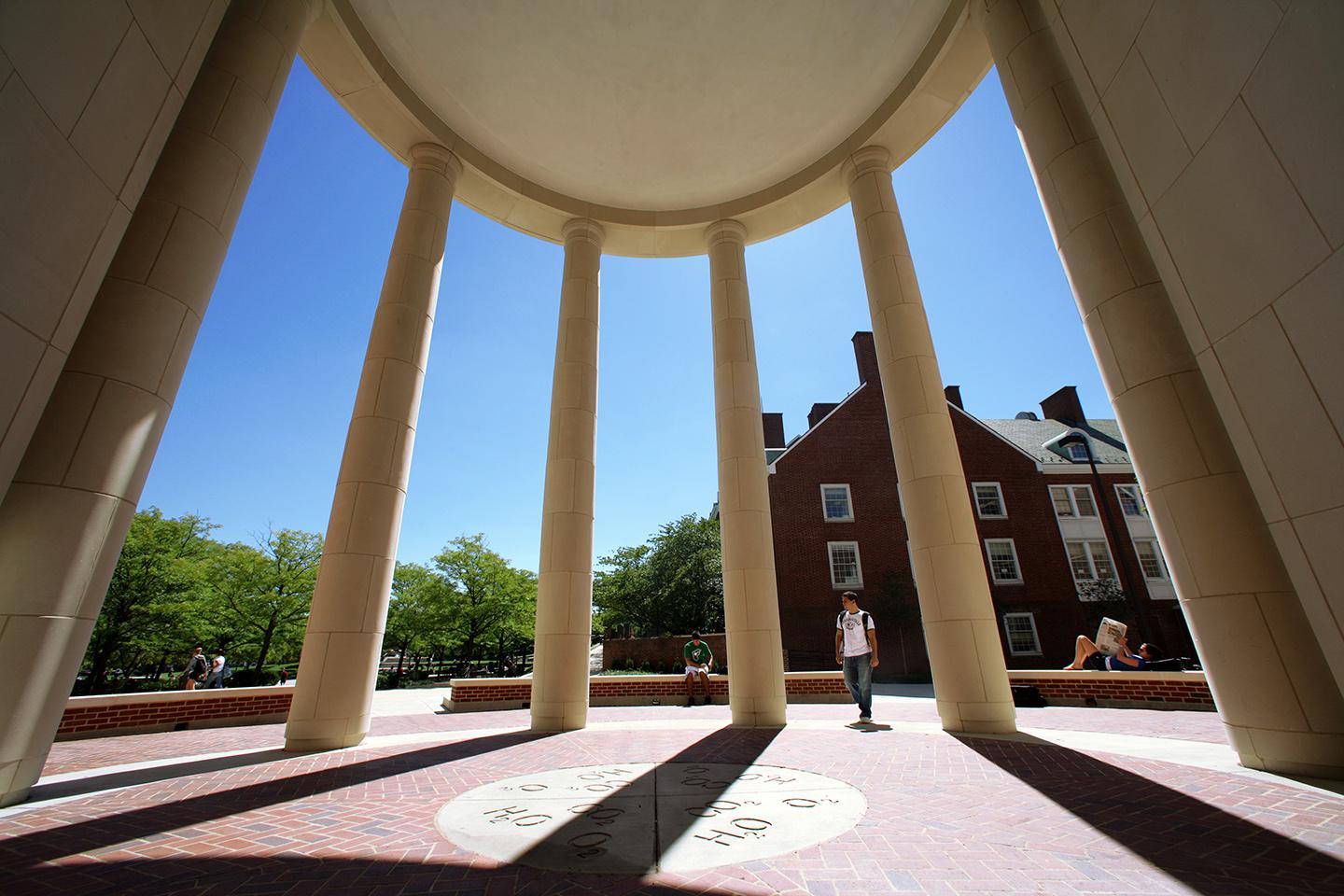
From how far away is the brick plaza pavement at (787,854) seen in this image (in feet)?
10.00

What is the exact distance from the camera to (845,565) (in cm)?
2948

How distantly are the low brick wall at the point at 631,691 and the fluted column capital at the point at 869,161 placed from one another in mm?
12802

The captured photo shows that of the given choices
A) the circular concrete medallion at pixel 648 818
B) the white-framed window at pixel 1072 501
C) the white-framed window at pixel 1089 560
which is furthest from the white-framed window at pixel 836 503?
the circular concrete medallion at pixel 648 818

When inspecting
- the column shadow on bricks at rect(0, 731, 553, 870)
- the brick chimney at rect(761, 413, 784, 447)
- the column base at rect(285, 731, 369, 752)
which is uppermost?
the brick chimney at rect(761, 413, 784, 447)

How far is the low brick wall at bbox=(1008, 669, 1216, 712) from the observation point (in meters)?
11.0

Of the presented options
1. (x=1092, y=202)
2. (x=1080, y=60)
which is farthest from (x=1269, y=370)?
(x=1092, y=202)

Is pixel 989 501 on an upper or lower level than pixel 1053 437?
lower

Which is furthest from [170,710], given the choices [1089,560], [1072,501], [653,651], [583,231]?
[1072,501]

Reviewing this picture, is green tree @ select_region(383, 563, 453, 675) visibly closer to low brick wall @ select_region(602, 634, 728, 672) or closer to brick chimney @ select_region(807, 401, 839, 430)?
low brick wall @ select_region(602, 634, 728, 672)

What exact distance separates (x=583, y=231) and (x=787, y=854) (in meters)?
14.3

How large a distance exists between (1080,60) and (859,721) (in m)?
9.75

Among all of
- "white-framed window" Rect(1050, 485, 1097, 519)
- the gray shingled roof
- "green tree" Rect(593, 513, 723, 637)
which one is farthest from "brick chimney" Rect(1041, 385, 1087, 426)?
"green tree" Rect(593, 513, 723, 637)

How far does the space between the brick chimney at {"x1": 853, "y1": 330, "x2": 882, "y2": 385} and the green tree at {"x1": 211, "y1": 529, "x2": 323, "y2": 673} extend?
34.8 m

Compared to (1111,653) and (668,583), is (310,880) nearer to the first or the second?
(1111,653)
